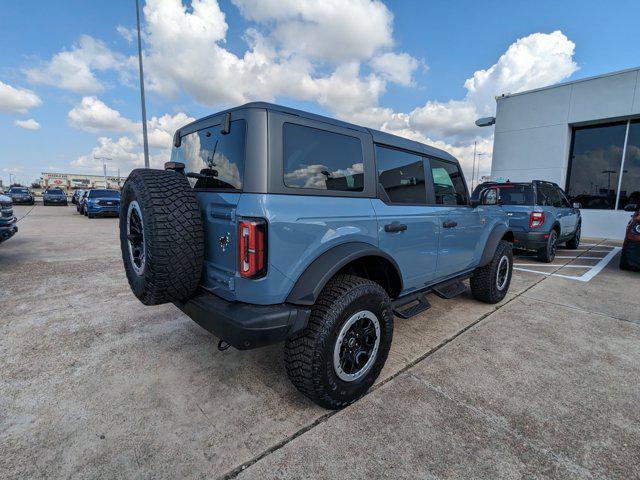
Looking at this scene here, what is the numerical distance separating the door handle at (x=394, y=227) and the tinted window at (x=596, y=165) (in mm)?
13408

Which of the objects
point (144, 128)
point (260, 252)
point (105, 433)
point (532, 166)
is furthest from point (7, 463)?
point (532, 166)

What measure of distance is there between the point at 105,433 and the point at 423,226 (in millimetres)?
2719

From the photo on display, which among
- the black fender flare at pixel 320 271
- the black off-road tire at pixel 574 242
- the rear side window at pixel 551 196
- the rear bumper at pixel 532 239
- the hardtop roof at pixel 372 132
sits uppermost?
the hardtop roof at pixel 372 132

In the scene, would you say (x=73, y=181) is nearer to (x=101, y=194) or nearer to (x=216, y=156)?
(x=101, y=194)

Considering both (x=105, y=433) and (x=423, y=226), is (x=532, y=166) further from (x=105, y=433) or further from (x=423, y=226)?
(x=105, y=433)

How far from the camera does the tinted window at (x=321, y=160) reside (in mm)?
2004

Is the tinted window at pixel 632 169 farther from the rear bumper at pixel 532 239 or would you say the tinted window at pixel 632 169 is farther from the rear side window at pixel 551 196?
the rear bumper at pixel 532 239

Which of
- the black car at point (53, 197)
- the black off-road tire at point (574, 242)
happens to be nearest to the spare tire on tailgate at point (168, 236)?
the black off-road tire at point (574, 242)

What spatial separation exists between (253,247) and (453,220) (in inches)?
Answer: 92.1

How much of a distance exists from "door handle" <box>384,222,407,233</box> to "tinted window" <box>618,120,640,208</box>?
43.3 feet

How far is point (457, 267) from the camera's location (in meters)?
3.54

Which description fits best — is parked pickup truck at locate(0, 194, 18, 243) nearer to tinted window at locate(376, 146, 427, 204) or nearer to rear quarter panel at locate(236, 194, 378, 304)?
rear quarter panel at locate(236, 194, 378, 304)

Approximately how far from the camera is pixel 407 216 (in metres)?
2.71

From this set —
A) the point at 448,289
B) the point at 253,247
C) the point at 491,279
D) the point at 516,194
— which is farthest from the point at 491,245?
the point at 516,194
